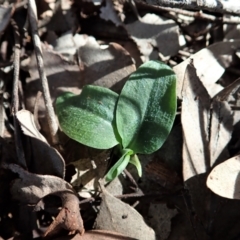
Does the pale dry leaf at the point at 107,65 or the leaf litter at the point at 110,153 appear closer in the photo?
the leaf litter at the point at 110,153

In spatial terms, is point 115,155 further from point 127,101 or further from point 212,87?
point 212,87

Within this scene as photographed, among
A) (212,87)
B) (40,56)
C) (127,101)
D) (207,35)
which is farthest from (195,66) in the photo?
(40,56)

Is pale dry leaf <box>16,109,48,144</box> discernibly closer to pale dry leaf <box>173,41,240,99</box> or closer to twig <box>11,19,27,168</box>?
twig <box>11,19,27,168</box>

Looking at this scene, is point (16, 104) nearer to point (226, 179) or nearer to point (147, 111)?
point (147, 111)

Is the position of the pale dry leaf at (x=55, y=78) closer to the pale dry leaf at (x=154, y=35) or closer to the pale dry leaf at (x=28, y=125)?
the pale dry leaf at (x=28, y=125)

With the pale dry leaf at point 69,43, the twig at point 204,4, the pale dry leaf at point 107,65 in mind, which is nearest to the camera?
the twig at point 204,4

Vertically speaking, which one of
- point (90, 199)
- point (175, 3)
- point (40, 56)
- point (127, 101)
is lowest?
point (90, 199)

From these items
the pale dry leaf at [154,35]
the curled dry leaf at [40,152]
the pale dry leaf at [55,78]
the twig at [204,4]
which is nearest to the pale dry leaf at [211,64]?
the pale dry leaf at [154,35]
